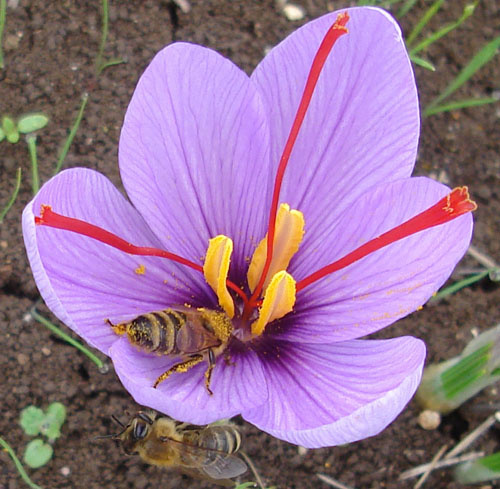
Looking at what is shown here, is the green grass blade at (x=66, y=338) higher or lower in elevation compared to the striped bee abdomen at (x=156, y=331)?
lower

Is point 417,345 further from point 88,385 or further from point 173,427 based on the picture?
point 88,385

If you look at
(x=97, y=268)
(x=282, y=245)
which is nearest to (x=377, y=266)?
(x=282, y=245)

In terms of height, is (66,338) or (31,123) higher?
(31,123)

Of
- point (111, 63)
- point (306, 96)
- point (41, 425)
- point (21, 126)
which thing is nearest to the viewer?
point (306, 96)

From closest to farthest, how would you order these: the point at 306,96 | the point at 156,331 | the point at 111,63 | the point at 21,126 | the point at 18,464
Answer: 1. the point at 156,331
2. the point at 306,96
3. the point at 18,464
4. the point at 21,126
5. the point at 111,63

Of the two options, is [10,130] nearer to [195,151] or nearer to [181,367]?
[195,151]

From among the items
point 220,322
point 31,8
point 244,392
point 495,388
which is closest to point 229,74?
point 220,322

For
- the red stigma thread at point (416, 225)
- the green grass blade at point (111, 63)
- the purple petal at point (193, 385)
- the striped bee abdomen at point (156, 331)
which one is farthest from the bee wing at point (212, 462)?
the green grass blade at point (111, 63)

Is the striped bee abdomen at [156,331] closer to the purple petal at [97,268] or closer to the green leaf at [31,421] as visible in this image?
the purple petal at [97,268]
